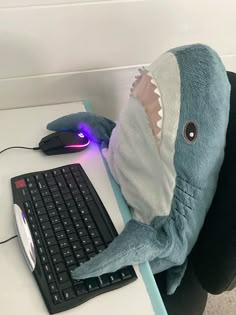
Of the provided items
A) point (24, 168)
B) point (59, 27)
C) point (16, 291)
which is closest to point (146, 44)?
point (59, 27)

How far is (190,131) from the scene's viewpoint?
0.71 metres

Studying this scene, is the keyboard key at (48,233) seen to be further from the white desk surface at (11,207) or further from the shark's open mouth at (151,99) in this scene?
the shark's open mouth at (151,99)

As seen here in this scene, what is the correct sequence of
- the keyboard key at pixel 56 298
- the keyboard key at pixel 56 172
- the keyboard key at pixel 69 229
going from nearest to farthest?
the keyboard key at pixel 56 298
the keyboard key at pixel 69 229
the keyboard key at pixel 56 172

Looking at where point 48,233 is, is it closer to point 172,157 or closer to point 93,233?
point 93,233

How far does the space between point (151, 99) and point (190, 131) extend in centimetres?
10

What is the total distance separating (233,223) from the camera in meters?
0.72

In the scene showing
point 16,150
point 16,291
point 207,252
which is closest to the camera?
point 16,291

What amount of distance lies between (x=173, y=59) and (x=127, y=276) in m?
0.39

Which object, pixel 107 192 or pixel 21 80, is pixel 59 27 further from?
pixel 107 192

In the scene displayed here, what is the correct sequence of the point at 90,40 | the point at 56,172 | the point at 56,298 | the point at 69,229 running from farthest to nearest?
the point at 90,40
the point at 56,172
the point at 69,229
the point at 56,298

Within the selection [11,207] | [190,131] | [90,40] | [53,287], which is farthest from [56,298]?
[90,40]

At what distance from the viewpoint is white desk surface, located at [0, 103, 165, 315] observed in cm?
65

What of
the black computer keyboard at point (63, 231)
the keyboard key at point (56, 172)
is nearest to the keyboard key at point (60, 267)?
the black computer keyboard at point (63, 231)

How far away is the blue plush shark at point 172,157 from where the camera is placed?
2.28ft
